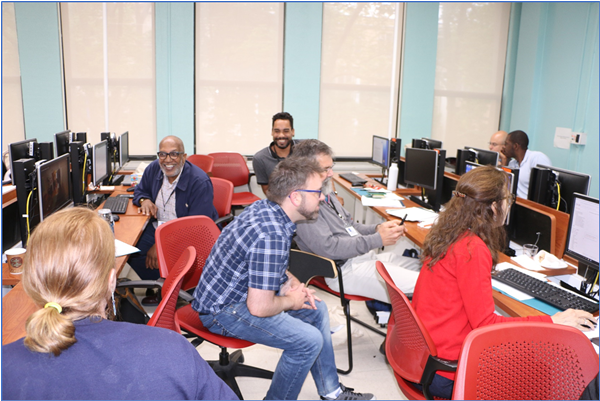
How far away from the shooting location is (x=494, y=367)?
1.23m

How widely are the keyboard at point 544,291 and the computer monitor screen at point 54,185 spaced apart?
232 centimetres

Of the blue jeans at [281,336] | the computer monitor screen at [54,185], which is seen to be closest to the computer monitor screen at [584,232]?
the blue jeans at [281,336]

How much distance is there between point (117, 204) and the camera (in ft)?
11.2

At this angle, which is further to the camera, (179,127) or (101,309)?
(179,127)

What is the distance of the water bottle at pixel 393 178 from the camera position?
178 inches

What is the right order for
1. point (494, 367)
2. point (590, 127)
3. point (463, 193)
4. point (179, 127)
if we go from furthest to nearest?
point (179, 127) < point (590, 127) < point (463, 193) < point (494, 367)

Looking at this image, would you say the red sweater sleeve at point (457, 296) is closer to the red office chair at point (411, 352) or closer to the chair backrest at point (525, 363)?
the red office chair at point (411, 352)

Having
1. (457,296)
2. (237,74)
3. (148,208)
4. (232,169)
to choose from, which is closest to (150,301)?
(148,208)

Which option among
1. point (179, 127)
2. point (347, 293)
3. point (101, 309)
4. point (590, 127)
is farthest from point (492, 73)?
point (101, 309)

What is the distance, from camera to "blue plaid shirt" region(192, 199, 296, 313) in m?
1.70

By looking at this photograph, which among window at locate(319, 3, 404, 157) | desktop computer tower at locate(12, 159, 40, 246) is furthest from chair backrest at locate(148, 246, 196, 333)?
window at locate(319, 3, 404, 157)

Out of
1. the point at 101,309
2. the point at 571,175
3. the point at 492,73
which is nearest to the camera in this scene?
the point at 101,309

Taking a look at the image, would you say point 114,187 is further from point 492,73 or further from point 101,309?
point 492,73

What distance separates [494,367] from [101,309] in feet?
3.38
